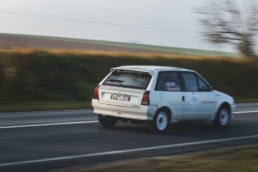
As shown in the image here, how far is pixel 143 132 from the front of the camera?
13.2m

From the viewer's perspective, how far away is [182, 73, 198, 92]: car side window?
546 inches

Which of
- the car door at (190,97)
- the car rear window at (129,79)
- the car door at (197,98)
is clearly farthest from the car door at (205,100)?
the car rear window at (129,79)

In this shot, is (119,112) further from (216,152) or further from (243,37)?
(243,37)

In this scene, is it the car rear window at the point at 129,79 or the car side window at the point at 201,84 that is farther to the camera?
the car side window at the point at 201,84

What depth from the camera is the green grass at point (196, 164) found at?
8078 mm

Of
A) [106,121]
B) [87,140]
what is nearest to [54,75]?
[106,121]

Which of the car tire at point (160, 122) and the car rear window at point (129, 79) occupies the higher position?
the car rear window at point (129, 79)

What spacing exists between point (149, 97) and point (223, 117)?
11.2ft

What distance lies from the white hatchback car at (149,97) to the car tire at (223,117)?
0.85 meters

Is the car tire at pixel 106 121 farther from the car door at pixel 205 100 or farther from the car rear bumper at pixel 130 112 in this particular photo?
the car door at pixel 205 100

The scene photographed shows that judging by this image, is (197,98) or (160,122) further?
(197,98)

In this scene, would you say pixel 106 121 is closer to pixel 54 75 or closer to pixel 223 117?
pixel 223 117

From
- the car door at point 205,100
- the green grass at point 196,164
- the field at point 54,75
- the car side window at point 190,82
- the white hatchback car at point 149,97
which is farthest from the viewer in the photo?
the field at point 54,75

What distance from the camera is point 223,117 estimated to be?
15172 mm
